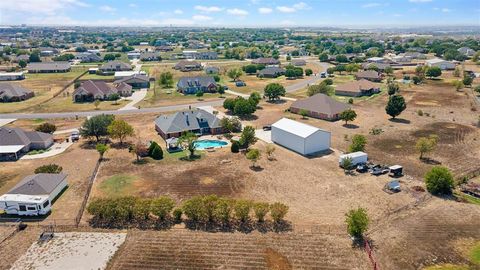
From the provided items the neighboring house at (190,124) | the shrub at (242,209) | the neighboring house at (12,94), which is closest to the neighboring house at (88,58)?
the neighboring house at (12,94)

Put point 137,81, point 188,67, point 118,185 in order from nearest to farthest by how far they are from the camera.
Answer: point 118,185
point 137,81
point 188,67

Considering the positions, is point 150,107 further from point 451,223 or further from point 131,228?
point 451,223

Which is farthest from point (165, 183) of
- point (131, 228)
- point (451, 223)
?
point (451, 223)

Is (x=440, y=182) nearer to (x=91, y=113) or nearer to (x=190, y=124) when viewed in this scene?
(x=190, y=124)

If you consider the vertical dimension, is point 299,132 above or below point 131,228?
above

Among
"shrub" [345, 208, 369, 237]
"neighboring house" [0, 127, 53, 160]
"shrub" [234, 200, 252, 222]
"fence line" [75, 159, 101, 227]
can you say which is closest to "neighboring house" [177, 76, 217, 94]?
"neighboring house" [0, 127, 53, 160]

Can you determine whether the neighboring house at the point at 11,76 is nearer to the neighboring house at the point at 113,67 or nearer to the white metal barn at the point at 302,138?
the neighboring house at the point at 113,67

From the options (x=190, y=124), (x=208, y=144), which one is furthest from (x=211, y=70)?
(x=208, y=144)
